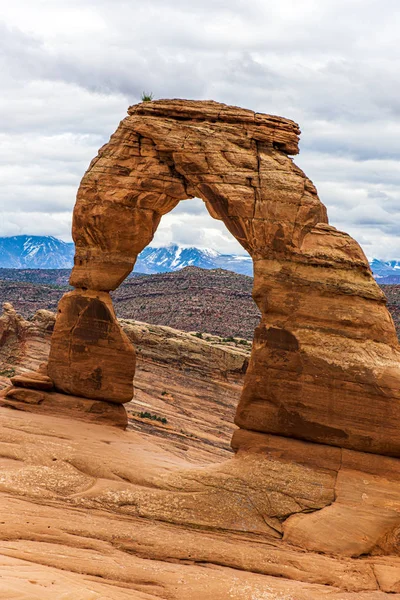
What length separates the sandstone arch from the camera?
19.0 meters

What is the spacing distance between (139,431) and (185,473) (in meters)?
10.0

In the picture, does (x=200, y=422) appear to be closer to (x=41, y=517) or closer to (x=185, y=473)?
(x=185, y=473)

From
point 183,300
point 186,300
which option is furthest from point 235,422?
point 183,300

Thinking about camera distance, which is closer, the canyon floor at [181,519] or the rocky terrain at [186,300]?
the canyon floor at [181,519]

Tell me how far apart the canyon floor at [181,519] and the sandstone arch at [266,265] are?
3.72ft

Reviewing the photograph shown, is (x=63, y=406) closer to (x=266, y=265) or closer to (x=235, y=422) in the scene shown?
(x=235, y=422)

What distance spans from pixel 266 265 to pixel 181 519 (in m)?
A: 7.27

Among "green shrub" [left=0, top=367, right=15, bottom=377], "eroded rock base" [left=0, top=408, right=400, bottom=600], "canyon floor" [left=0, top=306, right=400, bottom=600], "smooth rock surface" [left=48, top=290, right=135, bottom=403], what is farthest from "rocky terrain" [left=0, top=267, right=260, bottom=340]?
"eroded rock base" [left=0, top=408, right=400, bottom=600]

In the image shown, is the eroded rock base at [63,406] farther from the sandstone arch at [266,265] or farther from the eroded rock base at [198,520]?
the eroded rock base at [198,520]

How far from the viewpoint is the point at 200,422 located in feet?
112

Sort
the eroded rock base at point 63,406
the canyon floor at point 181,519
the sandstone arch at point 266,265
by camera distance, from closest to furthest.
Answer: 1. the canyon floor at point 181,519
2. the sandstone arch at point 266,265
3. the eroded rock base at point 63,406

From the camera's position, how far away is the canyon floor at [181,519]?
13977mm

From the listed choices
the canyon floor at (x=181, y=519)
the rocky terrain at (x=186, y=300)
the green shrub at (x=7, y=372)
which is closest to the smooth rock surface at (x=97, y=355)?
the canyon floor at (x=181, y=519)

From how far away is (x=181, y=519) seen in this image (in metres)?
17.2
